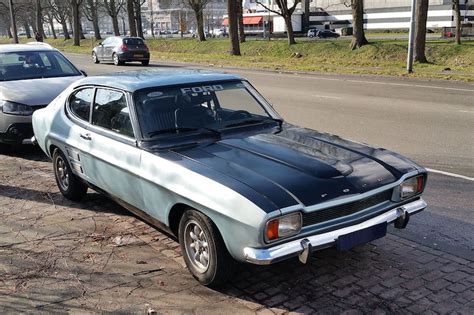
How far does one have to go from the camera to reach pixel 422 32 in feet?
77.9

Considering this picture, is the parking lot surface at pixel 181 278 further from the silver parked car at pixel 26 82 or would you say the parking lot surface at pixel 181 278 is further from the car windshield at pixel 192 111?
the silver parked car at pixel 26 82

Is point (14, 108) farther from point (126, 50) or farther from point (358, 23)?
point (358, 23)

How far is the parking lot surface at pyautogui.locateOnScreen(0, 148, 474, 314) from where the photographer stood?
3.67 metres

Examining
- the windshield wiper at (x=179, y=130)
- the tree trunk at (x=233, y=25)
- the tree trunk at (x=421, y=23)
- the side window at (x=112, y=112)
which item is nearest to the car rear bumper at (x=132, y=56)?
the tree trunk at (x=233, y=25)

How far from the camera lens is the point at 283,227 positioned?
135 inches

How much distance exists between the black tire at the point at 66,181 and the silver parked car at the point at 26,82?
2.18 meters

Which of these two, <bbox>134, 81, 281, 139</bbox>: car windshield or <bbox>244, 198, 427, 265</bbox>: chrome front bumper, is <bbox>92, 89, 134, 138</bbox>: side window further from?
<bbox>244, 198, 427, 265</bbox>: chrome front bumper

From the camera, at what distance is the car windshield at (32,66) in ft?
29.5

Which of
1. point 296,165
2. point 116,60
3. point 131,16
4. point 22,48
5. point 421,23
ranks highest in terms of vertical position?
point 131,16


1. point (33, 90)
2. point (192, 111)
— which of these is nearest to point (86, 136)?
point (192, 111)

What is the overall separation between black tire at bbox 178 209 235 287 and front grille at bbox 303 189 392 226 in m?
0.64

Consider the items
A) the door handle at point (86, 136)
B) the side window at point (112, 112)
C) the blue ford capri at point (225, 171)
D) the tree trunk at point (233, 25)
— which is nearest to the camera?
the blue ford capri at point (225, 171)

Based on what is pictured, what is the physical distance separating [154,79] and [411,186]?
2.53 metres

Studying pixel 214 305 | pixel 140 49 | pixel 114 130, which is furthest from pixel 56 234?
pixel 140 49
